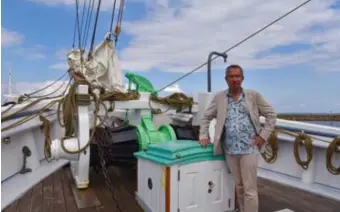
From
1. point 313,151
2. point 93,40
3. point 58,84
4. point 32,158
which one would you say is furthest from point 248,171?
point 58,84

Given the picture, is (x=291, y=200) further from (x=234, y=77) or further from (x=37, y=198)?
(x=37, y=198)

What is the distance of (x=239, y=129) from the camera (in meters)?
2.24

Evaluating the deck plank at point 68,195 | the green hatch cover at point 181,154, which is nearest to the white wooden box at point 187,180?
the green hatch cover at point 181,154

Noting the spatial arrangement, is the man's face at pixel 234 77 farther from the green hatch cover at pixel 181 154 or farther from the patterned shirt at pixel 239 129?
the green hatch cover at pixel 181 154

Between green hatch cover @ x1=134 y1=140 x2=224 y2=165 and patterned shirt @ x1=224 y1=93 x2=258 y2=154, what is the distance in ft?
0.66

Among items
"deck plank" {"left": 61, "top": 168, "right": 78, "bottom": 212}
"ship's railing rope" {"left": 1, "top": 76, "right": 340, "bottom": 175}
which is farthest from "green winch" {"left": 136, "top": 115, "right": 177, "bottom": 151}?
"deck plank" {"left": 61, "top": 168, "right": 78, "bottom": 212}

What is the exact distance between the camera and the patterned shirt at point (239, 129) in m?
2.23

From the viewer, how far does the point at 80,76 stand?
15.9 feet

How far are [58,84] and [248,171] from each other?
6670 mm

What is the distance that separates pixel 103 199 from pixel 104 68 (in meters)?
2.68

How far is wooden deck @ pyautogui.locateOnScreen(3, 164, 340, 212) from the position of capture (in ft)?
9.16

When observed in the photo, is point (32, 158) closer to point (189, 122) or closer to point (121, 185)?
point (121, 185)

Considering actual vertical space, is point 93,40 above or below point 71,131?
above

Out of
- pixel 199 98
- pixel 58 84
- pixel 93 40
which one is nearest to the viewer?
pixel 199 98
